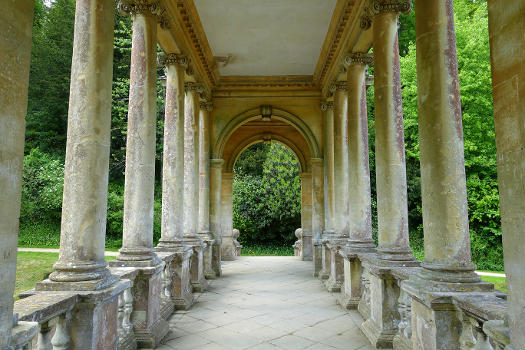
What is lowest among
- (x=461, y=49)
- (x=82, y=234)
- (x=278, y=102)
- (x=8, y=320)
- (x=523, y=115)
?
(x=8, y=320)

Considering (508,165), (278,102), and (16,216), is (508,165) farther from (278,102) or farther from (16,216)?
(278,102)

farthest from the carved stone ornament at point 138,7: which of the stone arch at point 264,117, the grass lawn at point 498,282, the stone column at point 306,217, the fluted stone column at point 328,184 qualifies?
the grass lawn at point 498,282

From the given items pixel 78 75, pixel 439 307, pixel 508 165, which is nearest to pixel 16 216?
pixel 78 75

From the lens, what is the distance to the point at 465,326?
3531 millimetres

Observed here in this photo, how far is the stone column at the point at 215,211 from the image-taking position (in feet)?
42.1

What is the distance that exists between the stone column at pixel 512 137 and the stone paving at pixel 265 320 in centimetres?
370

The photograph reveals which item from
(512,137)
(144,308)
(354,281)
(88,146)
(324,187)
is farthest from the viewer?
(324,187)

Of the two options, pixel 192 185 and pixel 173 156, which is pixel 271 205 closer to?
pixel 192 185

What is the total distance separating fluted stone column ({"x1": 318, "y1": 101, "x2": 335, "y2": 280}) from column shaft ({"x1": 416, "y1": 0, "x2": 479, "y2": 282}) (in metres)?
7.37

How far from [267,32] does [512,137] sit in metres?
8.34

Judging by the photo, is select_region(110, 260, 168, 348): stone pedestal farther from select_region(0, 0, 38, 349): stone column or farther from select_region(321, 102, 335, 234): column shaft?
select_region(321, 102, 335, 234): column shaft

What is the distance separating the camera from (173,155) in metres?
8.73

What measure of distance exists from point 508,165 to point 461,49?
58.1ft

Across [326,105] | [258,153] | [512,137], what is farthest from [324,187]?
[258,153]
